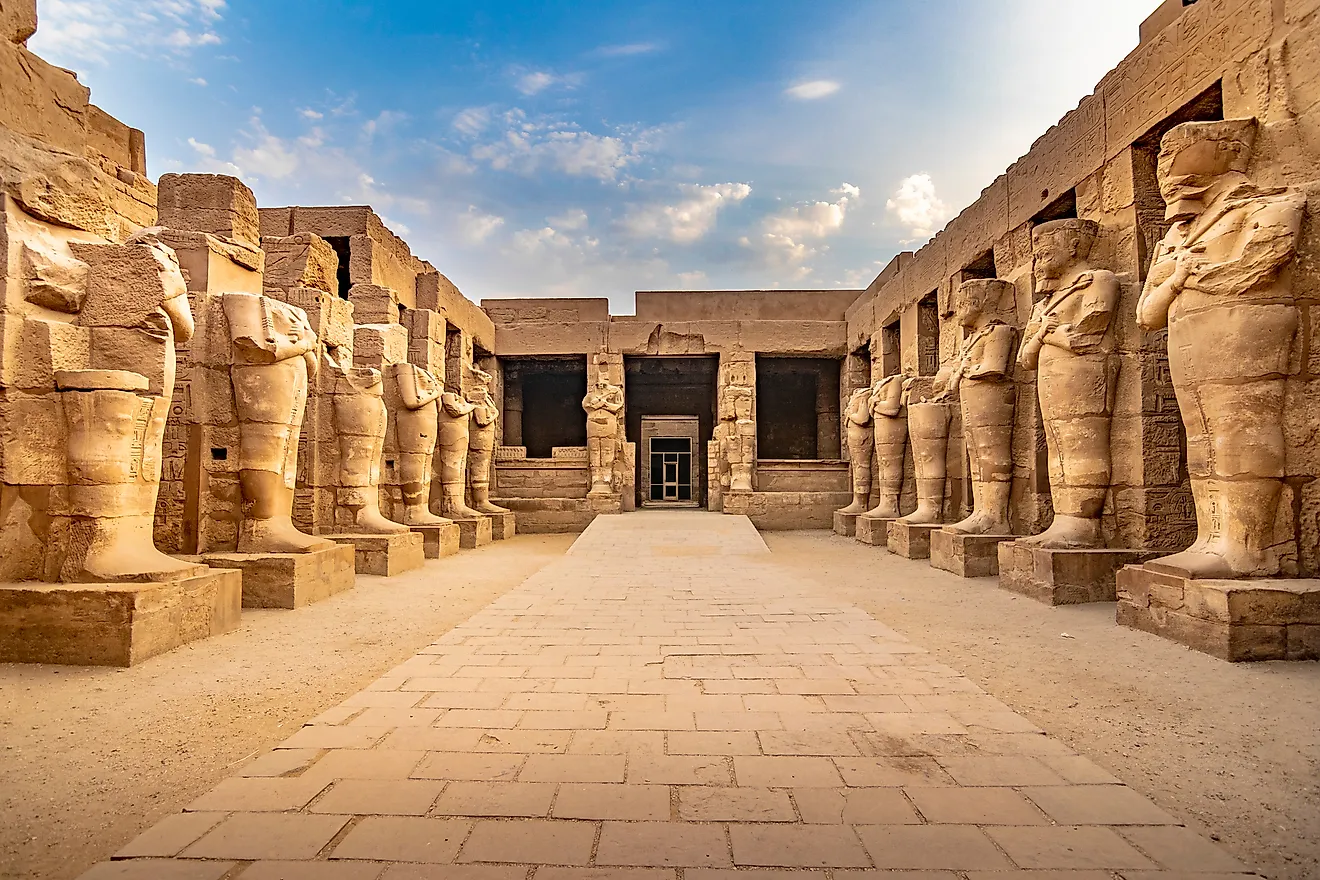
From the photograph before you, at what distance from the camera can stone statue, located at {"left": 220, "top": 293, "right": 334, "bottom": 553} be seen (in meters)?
5.38

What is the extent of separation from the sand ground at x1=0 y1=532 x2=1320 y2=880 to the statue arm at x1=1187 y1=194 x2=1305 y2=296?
6.94 feet

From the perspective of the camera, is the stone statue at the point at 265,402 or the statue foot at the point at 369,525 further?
the statue foot at the point at 369,525

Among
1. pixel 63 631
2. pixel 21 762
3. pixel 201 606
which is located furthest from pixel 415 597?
pixel 21 762

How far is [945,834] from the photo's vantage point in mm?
1865

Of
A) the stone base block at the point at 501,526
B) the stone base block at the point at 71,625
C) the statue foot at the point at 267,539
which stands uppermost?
the statue foot at the point at 267,539

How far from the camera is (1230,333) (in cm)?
393

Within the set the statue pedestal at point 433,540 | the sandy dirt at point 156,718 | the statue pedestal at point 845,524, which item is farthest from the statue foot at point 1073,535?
the statue pedestal at point 433,540

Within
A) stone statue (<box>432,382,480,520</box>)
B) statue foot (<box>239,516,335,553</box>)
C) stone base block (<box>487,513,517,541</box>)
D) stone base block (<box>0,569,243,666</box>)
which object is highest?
stone statue (<box>432,382,480,520</box>)

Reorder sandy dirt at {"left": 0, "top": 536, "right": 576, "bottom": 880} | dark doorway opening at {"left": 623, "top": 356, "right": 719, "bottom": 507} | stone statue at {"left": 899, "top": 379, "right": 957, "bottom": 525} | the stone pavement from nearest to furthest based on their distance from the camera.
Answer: the stone pavement
sandy dirt at {"left": 0, "top": 536, "right": 576, "bottom": 880}
stone statue at {"left": 899, "top": 379, "right": 957, "bottom": 525}
dark doorway opening at {"left": 623, "top": 356, "right": 719, "bottom": 507}

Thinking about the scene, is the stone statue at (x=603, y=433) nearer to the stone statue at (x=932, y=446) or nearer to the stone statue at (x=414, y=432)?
the stone statue at (x=414, y=432)

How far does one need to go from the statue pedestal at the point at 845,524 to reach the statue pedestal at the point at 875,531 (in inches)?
34.3

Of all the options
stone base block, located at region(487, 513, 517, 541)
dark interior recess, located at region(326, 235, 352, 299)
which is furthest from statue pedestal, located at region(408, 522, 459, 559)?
dark interior recess, located at region(326, 235, 352, 299)

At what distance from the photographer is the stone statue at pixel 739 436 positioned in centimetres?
1348

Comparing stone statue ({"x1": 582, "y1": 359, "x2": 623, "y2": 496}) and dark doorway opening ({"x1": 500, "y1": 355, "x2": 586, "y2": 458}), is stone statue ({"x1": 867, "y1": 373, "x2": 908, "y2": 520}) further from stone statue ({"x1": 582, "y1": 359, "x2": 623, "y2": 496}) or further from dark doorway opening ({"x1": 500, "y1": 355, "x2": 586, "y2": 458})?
dark doorway opening ({"x1": 500, "y1": 355, "x2": 586, "y2": 458})
